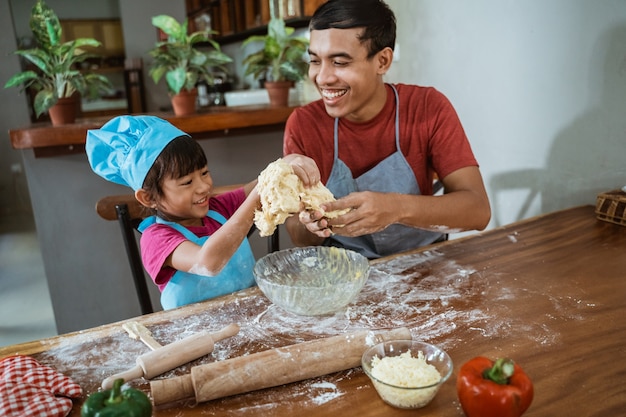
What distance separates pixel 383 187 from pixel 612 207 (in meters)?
0.85

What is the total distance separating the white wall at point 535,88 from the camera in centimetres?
192

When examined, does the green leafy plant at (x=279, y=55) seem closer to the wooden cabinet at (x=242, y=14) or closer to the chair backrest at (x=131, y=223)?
the wooden cabinet at (x=242, y=14)

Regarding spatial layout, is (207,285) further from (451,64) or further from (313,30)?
(451,64)

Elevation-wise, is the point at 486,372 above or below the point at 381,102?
below

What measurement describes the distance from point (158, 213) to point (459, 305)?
980 millimetres

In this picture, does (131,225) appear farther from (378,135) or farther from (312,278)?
(378,135)

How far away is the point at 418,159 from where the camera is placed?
1.89m

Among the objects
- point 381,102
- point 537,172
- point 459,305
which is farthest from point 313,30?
point 537,172

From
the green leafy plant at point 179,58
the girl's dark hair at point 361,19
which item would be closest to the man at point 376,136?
the girl's dark hair at point 361,19

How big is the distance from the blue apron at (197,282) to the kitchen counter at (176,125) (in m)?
1.23

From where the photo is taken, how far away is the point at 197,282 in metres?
1.53

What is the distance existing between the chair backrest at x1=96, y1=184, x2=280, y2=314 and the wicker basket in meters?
1.47

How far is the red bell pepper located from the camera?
0.76 metres

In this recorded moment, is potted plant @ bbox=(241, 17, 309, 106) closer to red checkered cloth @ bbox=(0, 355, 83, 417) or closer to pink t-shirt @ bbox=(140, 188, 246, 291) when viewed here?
pink t-shirt @ bbox=(140, 188, 246, 291)
